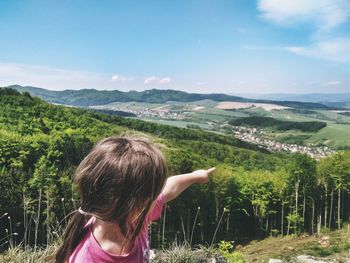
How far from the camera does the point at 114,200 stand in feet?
4.69

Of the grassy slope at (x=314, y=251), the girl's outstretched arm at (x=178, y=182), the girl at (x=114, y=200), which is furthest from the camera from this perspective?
the grassy slope at (x=314, y=251)

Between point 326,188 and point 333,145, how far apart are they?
88.8 m

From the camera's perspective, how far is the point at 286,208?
31.6m

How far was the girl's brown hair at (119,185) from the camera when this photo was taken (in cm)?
143

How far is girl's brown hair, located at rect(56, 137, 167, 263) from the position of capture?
143cm

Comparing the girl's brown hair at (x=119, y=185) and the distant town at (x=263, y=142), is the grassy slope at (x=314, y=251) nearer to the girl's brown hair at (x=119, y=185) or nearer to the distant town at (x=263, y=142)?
the girl's brown hair at (x=119, y=185)

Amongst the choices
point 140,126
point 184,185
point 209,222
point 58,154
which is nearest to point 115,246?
point 184,185

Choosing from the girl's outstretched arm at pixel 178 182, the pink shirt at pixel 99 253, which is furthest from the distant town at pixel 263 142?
the pink shirt at pixel 99 253

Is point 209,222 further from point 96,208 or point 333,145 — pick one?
point 333,145

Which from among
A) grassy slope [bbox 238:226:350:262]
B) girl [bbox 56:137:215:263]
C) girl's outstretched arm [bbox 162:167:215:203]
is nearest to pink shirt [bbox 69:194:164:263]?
girl [bbox 56:137:215:263]

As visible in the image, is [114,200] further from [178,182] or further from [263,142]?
[263,142]

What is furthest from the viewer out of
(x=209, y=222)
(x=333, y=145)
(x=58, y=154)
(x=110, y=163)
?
(x=333, y=145)

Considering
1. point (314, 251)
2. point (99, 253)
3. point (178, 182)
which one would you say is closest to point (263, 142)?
point (314, 251)

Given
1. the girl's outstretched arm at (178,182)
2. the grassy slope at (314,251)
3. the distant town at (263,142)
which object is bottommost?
the distant town at (263,142)
